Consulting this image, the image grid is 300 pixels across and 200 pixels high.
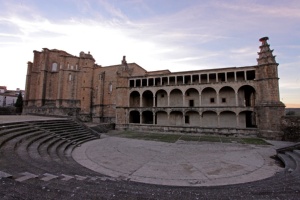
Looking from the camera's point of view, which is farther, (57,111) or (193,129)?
(57,111)

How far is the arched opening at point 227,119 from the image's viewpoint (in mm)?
24422

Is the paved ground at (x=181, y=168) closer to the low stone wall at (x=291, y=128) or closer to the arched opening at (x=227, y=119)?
the low stone wall at (x=291, y=128)

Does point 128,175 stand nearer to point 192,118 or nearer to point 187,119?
point 192,118

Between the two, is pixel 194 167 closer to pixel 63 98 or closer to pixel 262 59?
pixel 262 59

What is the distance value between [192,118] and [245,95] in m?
10.3

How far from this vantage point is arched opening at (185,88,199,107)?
1078 inches

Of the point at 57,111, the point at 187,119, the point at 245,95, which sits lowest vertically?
the point at 187,119

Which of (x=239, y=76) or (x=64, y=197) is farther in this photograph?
(x=239, y=76)

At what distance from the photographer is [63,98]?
3712 cm

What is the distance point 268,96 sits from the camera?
20.5 meters

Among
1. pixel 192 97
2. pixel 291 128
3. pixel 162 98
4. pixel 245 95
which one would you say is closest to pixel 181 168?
pixel 291 128

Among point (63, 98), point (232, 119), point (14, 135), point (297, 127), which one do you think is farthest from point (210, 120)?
point (63, 98)

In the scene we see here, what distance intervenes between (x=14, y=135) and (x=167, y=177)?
9.98 metres

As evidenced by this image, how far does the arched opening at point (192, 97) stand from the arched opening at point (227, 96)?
391 centimetres
